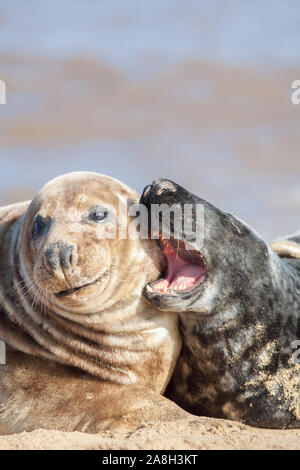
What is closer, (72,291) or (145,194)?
(72,291)

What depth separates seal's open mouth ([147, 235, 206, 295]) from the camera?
549cm

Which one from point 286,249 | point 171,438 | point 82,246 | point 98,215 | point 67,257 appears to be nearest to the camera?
point 171,438

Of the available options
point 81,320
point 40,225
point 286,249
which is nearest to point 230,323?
point 81,320

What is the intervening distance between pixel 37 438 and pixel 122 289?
1.23 metres

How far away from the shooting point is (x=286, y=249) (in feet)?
25.5

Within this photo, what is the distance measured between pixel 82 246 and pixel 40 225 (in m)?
0.48

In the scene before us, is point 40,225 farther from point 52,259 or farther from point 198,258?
point 198,258

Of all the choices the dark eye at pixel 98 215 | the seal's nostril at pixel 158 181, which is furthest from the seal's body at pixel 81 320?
the seal's nostril at pixel 158 181

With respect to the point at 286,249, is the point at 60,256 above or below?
above

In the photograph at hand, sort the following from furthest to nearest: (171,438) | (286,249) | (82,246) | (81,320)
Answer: (286,249), (81,320), (82,246), (171,438)

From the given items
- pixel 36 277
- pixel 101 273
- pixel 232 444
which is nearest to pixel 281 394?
pixel 232 444

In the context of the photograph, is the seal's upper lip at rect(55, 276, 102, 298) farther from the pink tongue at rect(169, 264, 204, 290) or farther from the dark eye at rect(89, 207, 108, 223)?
the pink tongue at rect(169, 264, 204, 290)

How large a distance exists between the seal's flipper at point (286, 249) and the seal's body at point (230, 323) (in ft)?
6.13

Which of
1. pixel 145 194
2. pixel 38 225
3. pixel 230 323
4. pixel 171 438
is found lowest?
pixel 171 438
